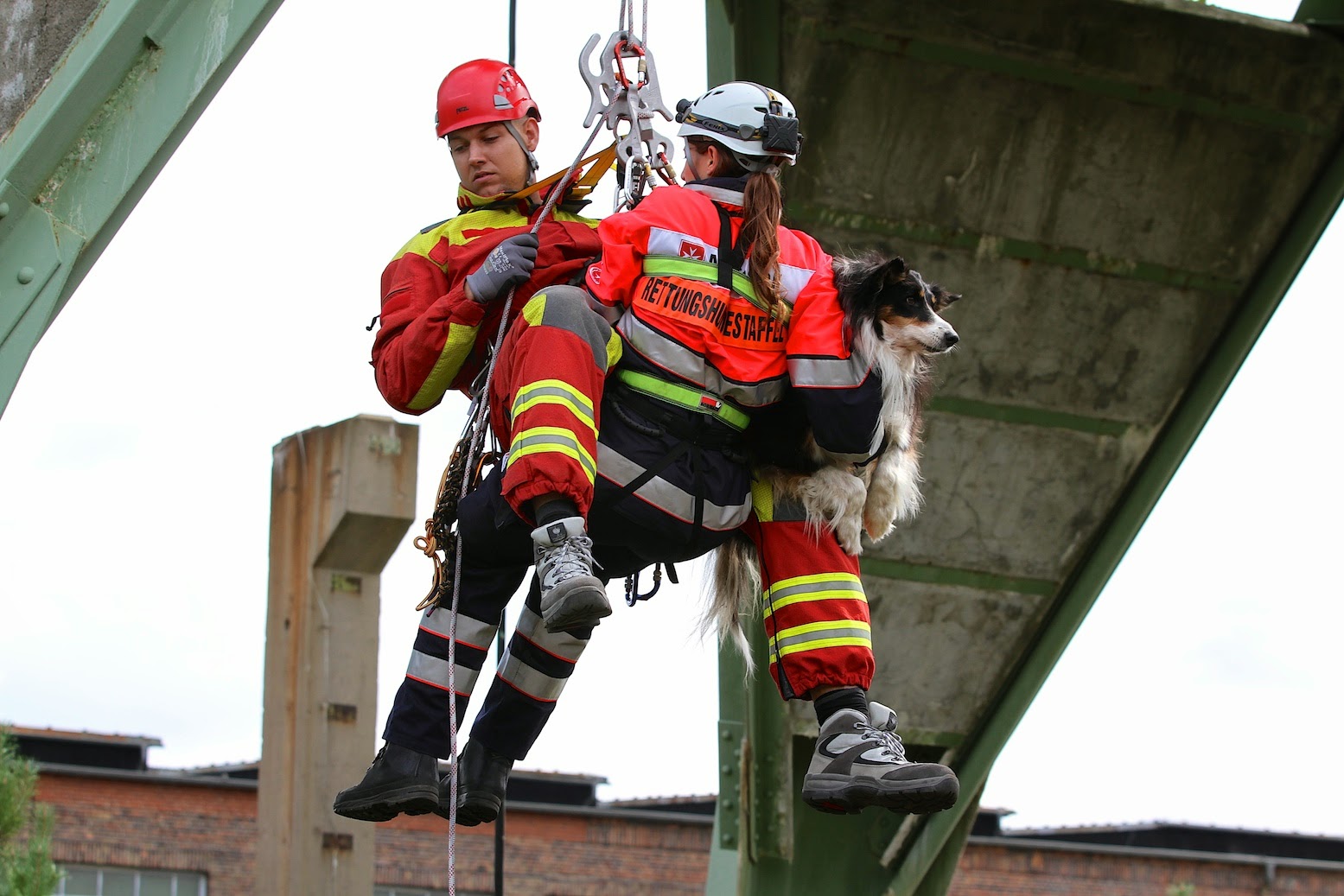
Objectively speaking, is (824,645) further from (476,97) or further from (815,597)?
(476,97)

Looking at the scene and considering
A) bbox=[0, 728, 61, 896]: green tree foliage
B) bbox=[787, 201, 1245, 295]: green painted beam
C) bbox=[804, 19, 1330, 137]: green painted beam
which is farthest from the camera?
bbox=[0, 728, 61, 896]: green tree foliage

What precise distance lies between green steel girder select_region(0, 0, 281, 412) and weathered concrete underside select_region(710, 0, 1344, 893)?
3194 millimetres

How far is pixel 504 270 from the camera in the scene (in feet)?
15.4

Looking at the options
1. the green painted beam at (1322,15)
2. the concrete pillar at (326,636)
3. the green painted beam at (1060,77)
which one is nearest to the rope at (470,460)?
the concrete pillar at (326,636)

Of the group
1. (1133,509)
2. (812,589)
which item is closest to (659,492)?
(812,589)

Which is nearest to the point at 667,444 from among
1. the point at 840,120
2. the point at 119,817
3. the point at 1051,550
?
the point at 840,120

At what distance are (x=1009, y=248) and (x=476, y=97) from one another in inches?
122

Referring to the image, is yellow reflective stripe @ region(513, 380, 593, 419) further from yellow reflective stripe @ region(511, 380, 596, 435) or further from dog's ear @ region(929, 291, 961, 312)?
dog's ear @ region(929, 291, 961, 312)

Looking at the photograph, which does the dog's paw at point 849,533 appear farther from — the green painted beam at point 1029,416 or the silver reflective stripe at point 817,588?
the green painted beam at point 1029,416

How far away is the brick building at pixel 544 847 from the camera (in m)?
21.1

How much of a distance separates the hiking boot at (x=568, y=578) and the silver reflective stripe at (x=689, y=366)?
56 centimetres

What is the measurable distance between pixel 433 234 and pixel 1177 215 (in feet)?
12.5

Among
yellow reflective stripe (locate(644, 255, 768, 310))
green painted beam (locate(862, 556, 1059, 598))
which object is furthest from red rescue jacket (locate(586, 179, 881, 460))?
green painted beam (locate(862, 556, 1059, 598))

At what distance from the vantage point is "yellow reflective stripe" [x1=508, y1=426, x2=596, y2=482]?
4305 millimetres
